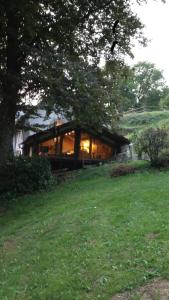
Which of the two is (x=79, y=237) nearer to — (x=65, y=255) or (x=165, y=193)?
(x=65, y=255)

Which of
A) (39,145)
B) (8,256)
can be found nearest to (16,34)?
(8,256)

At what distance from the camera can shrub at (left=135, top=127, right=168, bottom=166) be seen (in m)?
20.6

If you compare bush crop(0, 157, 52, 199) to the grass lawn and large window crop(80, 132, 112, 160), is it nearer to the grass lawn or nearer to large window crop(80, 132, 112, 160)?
the grass lawn

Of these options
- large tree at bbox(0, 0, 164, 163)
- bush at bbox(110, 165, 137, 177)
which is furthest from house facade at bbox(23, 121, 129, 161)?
bush at bbox(110, 165, 137, 177)

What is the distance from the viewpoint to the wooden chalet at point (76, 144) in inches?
1334

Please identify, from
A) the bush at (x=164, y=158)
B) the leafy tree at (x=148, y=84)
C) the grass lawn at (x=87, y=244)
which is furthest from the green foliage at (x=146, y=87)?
the grass lawn at (x=87, y=244)

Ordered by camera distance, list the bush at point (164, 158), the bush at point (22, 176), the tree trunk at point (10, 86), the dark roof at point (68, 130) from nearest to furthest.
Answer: the tree trunk at point (10, 86) < the bush at point (164, 158) < the bush at point (22, 176) < the dark roof at point (68, 130)

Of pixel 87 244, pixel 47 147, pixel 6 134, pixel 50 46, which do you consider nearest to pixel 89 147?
pixel 47 147

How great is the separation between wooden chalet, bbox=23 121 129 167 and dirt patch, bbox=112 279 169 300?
2674 cm

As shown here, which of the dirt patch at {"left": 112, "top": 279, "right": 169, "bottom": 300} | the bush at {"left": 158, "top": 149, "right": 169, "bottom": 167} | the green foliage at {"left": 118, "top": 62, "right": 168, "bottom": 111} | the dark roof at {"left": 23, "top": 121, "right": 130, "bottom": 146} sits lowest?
the dirt patch at {"left": 112, "top": 279, "right": 169, "bottom": 300}

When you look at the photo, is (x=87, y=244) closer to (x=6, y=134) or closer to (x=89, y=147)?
(x=6, y=134)

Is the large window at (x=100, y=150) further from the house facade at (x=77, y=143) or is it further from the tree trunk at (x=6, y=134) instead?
the tree trunk at (x=6, y=134)

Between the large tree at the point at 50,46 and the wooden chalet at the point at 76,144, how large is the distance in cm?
1050

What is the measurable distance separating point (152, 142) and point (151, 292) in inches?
577
